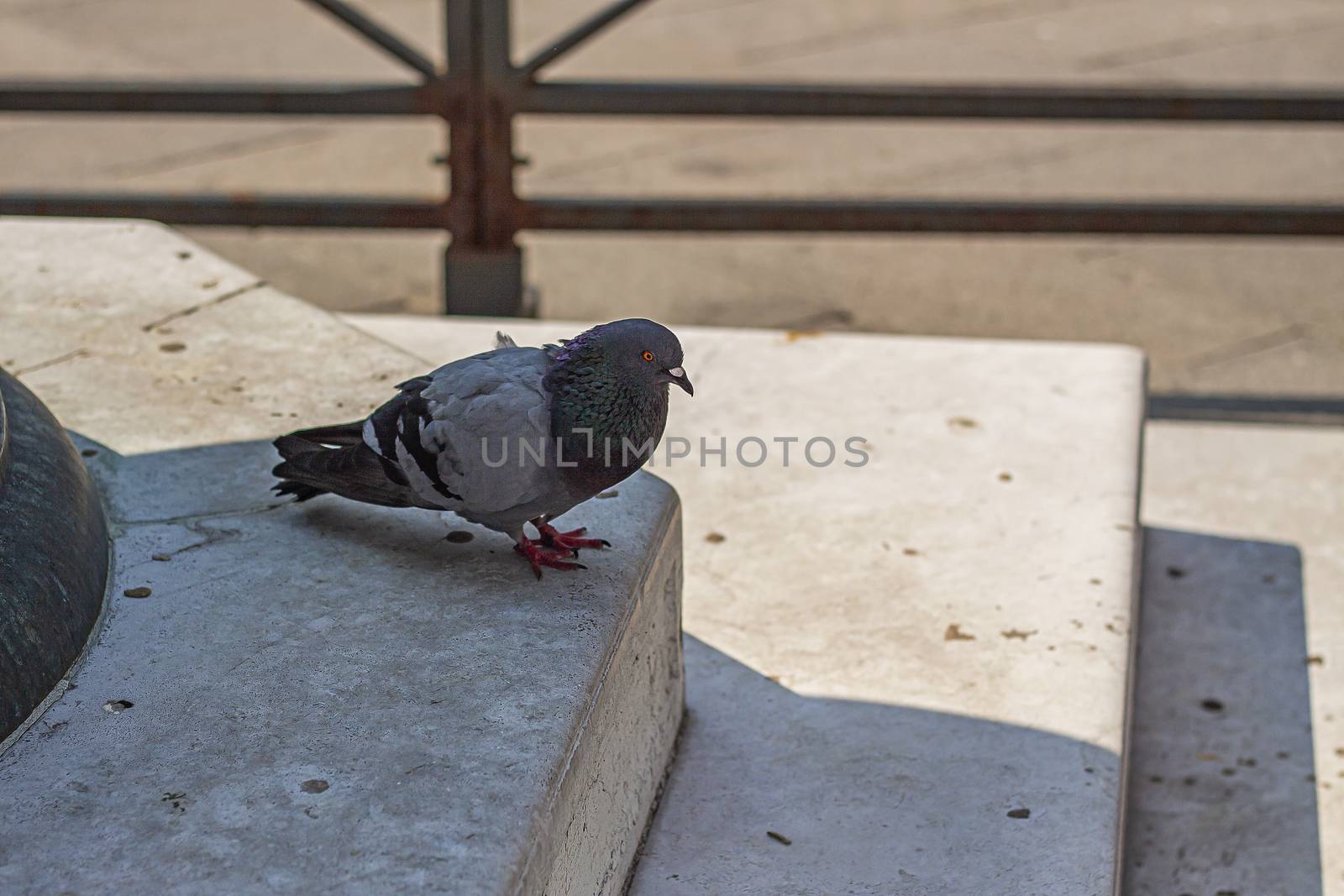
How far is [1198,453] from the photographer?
165 inches

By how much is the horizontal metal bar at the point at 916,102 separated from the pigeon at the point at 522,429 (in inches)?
87.8

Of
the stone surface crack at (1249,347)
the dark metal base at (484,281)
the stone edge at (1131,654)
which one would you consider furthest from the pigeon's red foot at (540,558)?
the stone surface crack at (1249,347)

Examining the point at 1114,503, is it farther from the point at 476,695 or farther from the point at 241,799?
the point at 241,799

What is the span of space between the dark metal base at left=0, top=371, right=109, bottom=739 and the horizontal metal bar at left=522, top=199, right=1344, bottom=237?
2273 millimetres

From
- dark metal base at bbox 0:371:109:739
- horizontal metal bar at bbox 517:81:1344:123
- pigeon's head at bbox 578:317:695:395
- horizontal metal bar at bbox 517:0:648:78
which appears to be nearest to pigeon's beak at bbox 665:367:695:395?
A: pigeon's head at bbox 578:317:695:395

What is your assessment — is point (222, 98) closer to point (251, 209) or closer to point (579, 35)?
point (251, 209)

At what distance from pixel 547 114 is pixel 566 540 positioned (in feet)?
7.44

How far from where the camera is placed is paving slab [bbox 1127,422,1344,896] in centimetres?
281

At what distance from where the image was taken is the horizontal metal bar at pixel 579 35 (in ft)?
13.4

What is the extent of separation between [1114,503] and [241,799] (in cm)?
202

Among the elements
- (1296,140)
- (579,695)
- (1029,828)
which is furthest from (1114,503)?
(1296,140)

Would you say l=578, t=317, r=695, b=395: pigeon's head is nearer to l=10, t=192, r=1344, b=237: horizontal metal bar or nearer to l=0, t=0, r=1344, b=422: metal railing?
l=0, t=0, r=1344, b=422: metal railing

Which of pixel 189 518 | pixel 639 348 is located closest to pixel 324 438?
pixel 189 518

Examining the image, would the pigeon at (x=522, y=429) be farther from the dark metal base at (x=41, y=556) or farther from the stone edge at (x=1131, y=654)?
the stone edge at (x=1131, y=654)
